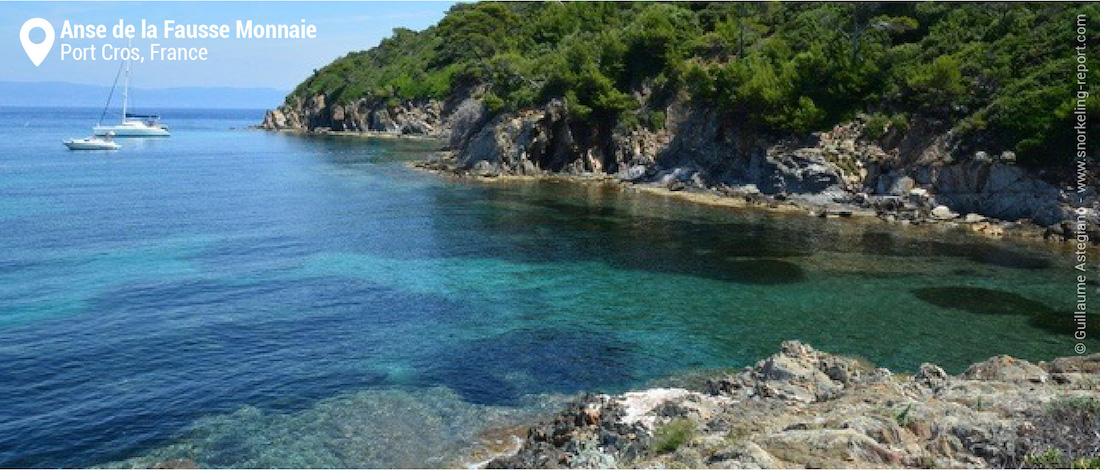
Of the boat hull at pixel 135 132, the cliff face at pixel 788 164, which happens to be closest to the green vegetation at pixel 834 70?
the cliff face at pixel 788 164

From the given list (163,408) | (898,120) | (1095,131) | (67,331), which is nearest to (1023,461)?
(163,408)

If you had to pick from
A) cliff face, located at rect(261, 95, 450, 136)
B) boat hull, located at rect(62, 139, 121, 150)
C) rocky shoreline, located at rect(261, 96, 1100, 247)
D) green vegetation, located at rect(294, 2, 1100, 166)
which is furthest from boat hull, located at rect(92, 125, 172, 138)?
green vegetation, located at rect(294, 2, 1100, 166)

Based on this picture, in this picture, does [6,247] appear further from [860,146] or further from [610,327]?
[860,146]

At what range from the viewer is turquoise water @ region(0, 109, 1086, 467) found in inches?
966

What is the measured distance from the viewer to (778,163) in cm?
6988

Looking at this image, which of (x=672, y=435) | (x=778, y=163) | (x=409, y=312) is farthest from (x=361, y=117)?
(x=672, y=435)

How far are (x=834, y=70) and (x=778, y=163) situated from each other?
10336 millimetres

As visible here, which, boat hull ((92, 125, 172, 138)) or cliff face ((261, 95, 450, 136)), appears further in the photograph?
boat hull ((92, 125, 172, 138))

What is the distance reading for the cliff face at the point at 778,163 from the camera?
57969mm

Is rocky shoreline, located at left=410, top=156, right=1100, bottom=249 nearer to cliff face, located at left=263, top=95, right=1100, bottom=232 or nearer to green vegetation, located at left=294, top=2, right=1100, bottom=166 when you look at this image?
cliff face, located at left=263, top=95, right=1100, bottom=232

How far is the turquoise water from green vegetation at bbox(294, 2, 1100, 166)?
12.4 metres

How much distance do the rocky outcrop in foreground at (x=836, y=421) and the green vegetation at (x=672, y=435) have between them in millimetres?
35

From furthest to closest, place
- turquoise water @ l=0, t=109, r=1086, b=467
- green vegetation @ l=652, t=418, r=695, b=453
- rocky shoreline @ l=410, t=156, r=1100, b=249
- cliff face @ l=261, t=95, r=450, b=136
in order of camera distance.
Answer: cliff face @ l=261, t=95, r=450, b=136, rocky shoreline @ l=410, t=156, r=1100, b=249, turquoise water @ l=0, t=109, r=1086, b=467, green vegetation @ l=652, t=418, r=695, b=453

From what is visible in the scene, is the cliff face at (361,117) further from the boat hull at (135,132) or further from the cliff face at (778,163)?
the cliff face at (778,163)
